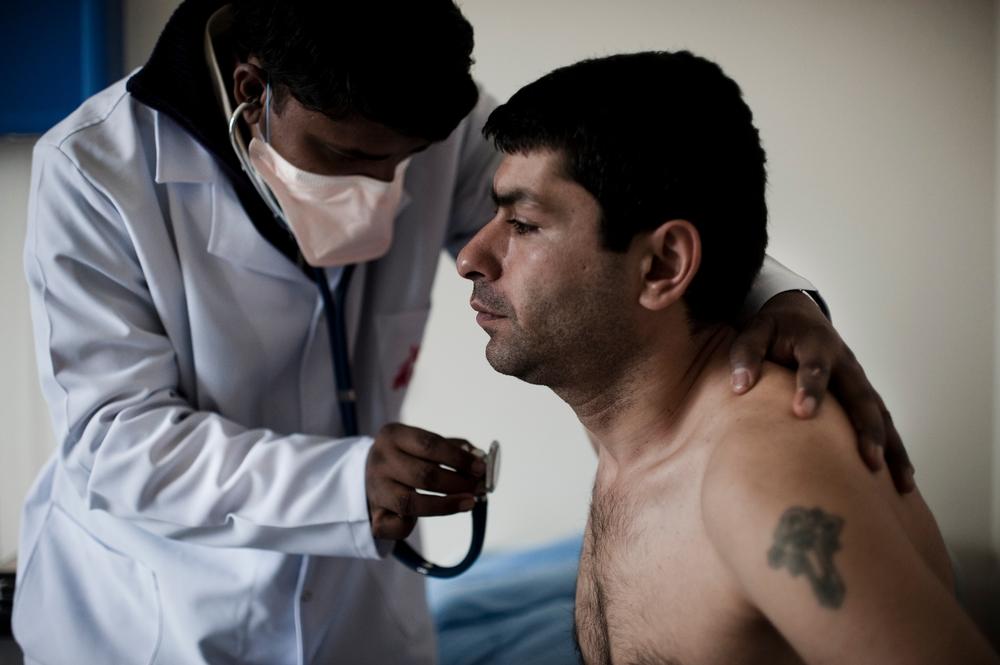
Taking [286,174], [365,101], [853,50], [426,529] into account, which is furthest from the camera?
[426,529]

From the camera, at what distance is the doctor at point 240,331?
48.8 inches

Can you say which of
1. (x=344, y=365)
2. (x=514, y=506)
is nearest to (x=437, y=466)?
(x=344, y=365)

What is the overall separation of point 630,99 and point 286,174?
0.57 meters

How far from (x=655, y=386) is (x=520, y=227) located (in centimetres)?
26

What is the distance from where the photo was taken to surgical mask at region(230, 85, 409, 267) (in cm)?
139

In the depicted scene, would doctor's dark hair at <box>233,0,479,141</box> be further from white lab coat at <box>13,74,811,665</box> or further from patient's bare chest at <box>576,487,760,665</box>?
patient's bare chest at <box>576,487,760,665</box>

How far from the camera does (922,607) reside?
0.80m

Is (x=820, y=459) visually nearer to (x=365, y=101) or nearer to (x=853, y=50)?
(x=365, y=101)

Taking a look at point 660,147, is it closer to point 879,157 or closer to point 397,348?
point 397,348

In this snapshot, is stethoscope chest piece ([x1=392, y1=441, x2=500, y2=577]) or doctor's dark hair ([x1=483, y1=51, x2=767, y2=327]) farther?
stethoscope chest piece ([x1=392, y1=441, x2=500, y2=577])

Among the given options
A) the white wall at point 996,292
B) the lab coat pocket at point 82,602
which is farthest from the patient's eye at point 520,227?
the white wall at point 996,292

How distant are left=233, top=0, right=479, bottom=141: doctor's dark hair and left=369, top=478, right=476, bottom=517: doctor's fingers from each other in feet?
1.61

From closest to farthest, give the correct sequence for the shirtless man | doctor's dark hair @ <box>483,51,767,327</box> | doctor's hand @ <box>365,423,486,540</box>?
1. the shirtless man
2. doctor's dark hair @ <box>483,51,767,327</box>
3. doctor's hand @ <box>365,423,486,540</box>

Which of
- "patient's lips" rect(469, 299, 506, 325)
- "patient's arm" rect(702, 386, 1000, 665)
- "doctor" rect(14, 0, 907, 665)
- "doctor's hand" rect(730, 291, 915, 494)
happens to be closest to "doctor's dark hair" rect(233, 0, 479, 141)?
"doctor" rect(14, 0, 907, 665)
